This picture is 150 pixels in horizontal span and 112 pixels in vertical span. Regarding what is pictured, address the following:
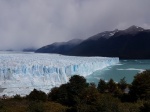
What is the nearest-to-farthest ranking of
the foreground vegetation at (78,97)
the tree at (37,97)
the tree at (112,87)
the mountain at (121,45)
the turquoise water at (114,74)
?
the foreground vegetation at (78,97), the tree at (37,97), the tree at (112,87), the turquoise water at (114,74), the mountain at (121,45)

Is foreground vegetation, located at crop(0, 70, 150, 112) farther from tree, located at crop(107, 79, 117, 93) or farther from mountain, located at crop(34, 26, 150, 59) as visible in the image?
mountain, located at crop(34, 26, 150, 59)

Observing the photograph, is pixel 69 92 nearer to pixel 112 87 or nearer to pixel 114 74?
pixel 112 87

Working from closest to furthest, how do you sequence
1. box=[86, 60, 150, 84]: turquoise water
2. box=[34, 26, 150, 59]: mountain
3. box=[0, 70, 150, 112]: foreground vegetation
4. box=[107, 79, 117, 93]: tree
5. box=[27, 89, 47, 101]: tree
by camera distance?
box=[0, 70, 150, 112]: foreground vegetation
box=[27, 89, 47, 101]: tree
box=[107, 79, 117, 93]: tree
box=[86, 60, 150, 84]: turquoise water
box=[34, 26, 150, 59]: mountain

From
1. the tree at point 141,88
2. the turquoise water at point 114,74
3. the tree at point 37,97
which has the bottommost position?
the turquoise water at point 114,74

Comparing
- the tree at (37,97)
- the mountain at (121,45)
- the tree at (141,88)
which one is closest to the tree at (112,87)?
the tree at (141,88)

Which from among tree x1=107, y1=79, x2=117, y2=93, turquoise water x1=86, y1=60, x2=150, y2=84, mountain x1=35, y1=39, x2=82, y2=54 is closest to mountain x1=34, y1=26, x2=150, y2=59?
mountain x1=35, y1=39, x2=82, y2=54

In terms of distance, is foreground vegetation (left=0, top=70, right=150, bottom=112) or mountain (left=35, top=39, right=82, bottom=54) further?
mountain (left=35, top=39, right=82, bottom=54)

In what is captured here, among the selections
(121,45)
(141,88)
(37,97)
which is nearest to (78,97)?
(37,97)

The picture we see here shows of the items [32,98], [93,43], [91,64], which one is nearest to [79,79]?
[32,98]

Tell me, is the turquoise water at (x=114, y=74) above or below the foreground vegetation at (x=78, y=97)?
below

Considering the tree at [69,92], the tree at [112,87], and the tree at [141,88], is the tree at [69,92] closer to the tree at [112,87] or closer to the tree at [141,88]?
the tree at [112,87]

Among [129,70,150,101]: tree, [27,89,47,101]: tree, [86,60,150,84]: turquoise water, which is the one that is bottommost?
[86,60,150,84]: turquoise water
